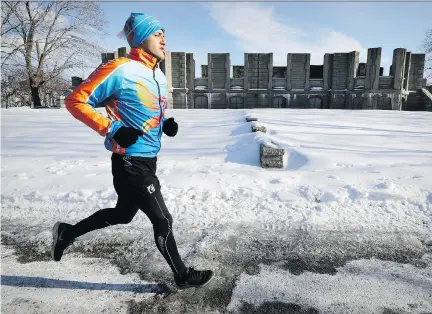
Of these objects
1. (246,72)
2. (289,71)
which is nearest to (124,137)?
(246,72)

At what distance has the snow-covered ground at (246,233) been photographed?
2173 millimetres

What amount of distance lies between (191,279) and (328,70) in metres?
32.6

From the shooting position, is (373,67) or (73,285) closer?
(73,285)

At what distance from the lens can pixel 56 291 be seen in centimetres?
225

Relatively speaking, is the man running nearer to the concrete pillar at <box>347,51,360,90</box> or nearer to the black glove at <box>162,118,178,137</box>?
the black glove at <box>162,118,178,137</box>

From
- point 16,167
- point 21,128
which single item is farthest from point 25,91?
point 16,167

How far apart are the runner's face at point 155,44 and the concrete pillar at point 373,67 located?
104 ft

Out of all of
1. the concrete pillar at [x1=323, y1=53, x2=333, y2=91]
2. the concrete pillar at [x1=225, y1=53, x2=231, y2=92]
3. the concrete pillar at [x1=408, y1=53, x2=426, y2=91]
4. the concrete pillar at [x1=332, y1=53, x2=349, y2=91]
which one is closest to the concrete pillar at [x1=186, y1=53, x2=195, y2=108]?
the concrete pillar at [x1=225, y1=53, x2=231, y2=92]

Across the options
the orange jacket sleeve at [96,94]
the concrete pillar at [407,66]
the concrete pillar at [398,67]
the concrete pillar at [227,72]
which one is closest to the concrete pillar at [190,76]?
the concrete pillar at [227,72]

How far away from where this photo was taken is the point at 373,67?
2862cm

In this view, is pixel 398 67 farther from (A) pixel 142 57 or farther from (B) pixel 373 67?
(A) pixel 142 57

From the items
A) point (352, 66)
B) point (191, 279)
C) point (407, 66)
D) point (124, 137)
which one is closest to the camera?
point (124, 137)

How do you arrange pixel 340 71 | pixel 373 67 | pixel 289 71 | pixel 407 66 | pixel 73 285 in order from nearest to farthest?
1. pixel 73 285
2. pixel 373 67
3. pixel 340 71
4. pixel 407 66
5. pixel 289 71

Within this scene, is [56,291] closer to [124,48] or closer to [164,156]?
[164,156]
